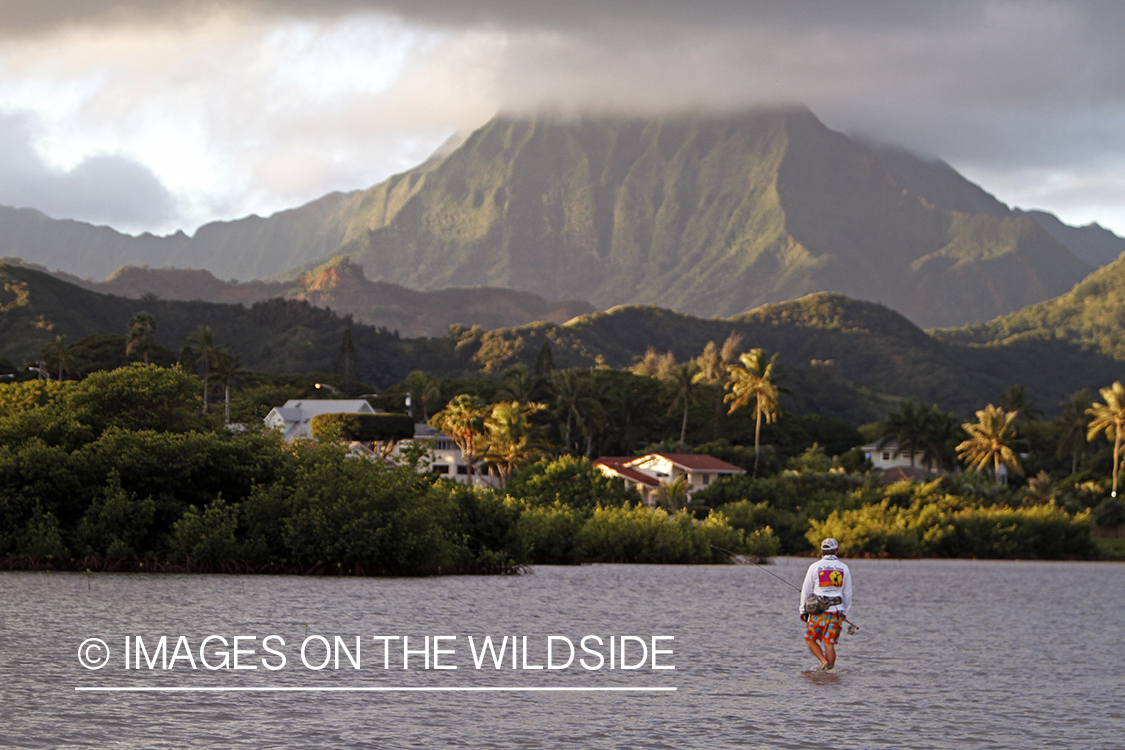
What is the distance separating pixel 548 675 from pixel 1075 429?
5874 inches

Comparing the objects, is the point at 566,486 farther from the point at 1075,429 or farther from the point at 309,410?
the point at 1075,429

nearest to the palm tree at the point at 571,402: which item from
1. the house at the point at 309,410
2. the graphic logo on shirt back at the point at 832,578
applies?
the house at the point at 309,410

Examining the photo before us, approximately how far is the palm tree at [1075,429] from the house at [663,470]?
51.8 m

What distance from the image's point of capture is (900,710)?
2219cm

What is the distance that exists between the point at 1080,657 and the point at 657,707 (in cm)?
1832

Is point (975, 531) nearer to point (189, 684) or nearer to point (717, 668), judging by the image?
point (717, 668)

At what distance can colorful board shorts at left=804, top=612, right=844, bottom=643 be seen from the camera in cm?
2373

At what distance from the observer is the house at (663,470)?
125 m

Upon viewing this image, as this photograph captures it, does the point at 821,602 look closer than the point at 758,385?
Yes

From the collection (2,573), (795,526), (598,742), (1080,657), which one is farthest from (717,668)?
(795,526)

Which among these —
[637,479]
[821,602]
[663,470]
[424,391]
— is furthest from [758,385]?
[821,602]

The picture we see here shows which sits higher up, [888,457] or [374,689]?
[888,457]

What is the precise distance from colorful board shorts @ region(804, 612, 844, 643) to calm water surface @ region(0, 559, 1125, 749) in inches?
38.5

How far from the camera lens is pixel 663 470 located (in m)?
132
